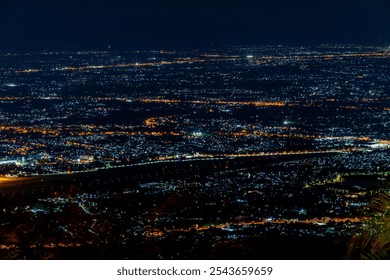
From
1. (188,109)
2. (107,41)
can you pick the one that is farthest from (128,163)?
(107,41)

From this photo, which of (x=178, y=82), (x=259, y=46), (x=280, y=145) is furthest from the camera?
(x=259, y=46)

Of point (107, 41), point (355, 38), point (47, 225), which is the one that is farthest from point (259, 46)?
point (47, 225)

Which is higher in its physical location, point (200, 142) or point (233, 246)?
point (233, 246)

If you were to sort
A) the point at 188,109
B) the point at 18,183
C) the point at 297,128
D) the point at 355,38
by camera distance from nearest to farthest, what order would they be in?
the point at 18,183 < the point at 297,128 < the point at 188,109 < the point at 355,38

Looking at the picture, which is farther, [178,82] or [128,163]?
[178,82]

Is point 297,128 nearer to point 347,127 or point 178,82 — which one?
point 347,127

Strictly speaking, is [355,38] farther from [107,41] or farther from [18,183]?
[18,183]

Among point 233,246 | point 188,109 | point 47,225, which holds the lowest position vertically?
point 188,109
